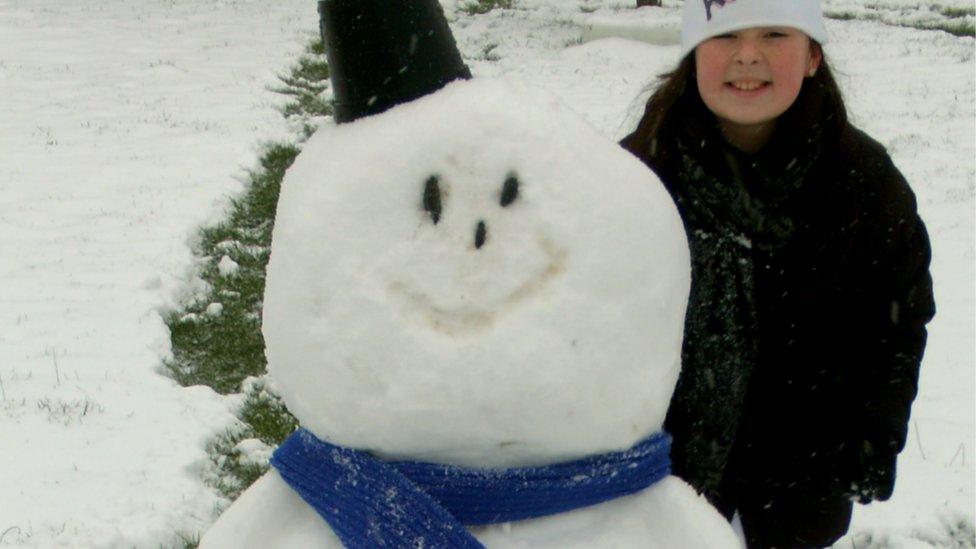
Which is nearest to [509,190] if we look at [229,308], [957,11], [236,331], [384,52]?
[384,52]

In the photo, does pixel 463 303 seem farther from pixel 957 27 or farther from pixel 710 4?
pixel 957 27

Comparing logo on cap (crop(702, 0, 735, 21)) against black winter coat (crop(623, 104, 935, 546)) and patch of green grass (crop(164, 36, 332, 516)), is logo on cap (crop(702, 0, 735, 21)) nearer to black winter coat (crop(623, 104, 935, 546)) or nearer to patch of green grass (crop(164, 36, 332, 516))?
black winter coat (crop(623, 104, 935, 546))

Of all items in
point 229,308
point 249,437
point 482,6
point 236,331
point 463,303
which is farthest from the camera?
point 482,6

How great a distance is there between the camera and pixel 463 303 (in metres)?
1.25

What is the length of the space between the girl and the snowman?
A: 0.75 metres

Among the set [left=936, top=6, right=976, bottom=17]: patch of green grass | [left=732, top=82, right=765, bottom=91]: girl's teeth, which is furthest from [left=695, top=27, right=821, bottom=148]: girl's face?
[left=936, top=6, right=976, bottom=17]: patch of green grass

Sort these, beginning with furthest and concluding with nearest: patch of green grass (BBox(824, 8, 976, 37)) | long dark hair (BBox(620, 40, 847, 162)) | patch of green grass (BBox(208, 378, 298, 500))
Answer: patch of green grass (BBox(824, 8, 976, 37)) → patch of green grass (BBox(208, 378, 298, 500)) → long dark hair (BBox(620, 40, 847, 162))

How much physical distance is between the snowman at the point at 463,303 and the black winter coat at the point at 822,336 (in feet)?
2.66

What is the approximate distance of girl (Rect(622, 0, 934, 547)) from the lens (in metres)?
2.08

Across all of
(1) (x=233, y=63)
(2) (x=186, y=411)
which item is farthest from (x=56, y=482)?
(1) (x=233, y=63)

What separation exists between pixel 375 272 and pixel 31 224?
5.23 m

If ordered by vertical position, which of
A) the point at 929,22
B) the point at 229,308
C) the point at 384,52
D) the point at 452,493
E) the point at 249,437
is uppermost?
the point at 384,52

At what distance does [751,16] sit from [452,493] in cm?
122

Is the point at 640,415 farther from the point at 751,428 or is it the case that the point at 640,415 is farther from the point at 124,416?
the point at 124,416
